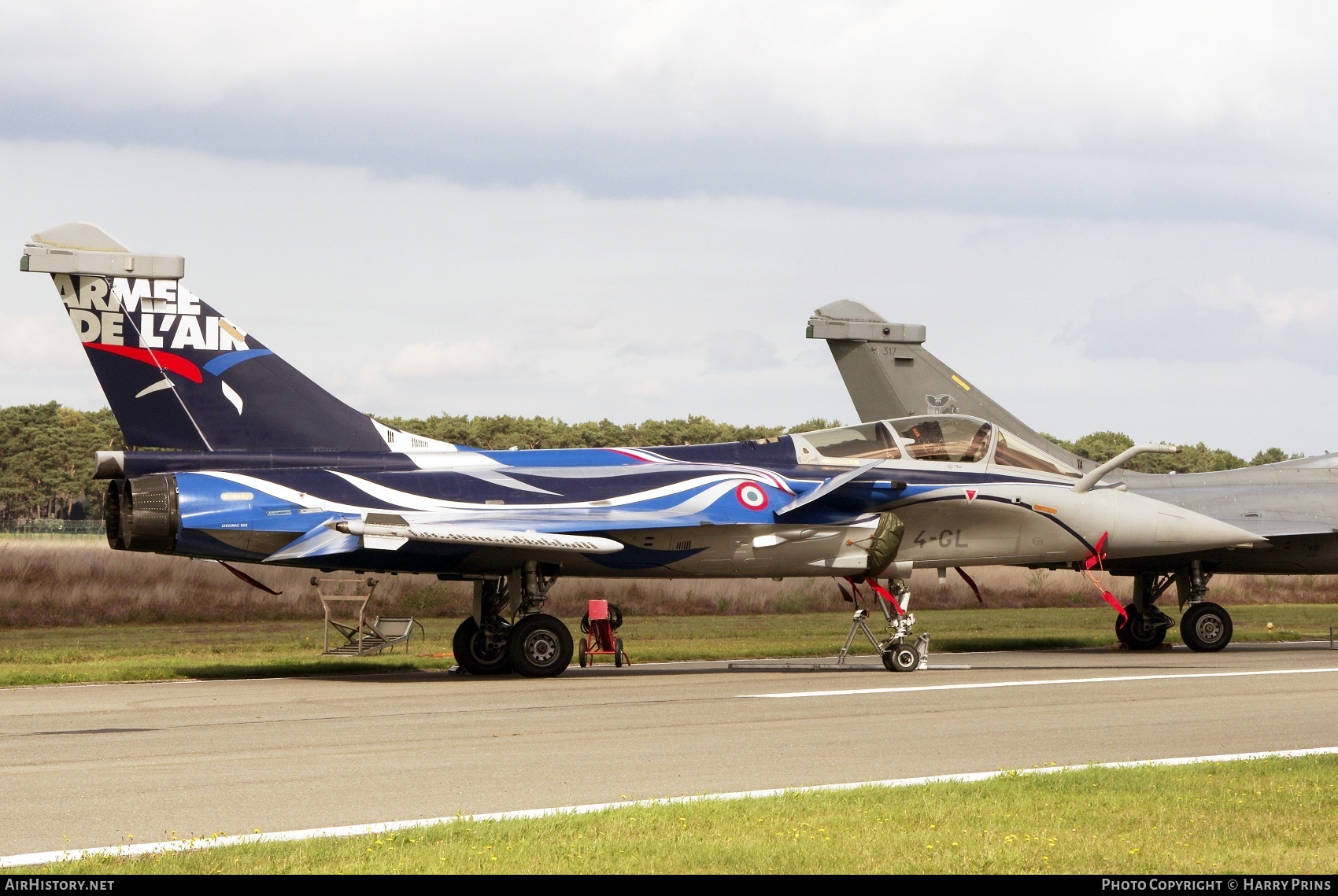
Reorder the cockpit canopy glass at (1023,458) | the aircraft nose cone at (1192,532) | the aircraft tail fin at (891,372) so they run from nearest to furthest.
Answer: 1. the cockpit canopy glass at (1023,458)
2. the aircraft nose cone at (1192,532)
3. the aircraft tail fin at (891,372)

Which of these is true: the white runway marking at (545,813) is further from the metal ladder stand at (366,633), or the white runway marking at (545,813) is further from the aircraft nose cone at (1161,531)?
the metal ladder stand at (366,633)

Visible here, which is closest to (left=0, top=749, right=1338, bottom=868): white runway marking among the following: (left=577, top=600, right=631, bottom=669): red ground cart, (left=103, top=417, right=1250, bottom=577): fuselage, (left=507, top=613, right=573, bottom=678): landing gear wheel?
(left=103, top=417, right=1250, bottom=577): fuselage

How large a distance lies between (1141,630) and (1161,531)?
489 centimetres

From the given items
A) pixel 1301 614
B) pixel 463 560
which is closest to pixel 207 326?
pixel 463 560

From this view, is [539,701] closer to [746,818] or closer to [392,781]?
[392,781]

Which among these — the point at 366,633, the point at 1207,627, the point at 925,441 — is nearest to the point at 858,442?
the point at 925,441

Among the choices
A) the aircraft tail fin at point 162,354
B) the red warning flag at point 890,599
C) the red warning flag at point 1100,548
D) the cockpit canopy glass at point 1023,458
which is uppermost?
the aircraft tail fin at point 162,354

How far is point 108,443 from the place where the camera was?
89.9 m

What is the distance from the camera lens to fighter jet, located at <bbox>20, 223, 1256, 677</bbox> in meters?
15.3

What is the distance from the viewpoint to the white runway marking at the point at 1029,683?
14.0 meters

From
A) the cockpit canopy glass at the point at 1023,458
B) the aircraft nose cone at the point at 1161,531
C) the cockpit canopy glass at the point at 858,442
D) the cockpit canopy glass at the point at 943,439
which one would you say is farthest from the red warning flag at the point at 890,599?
the aircraft nose cone at the point at 1161,531

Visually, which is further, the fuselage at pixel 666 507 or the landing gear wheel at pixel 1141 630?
the landing gear wheel at pixel 1141 630

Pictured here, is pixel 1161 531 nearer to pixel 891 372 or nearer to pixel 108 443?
pixel 891 372
